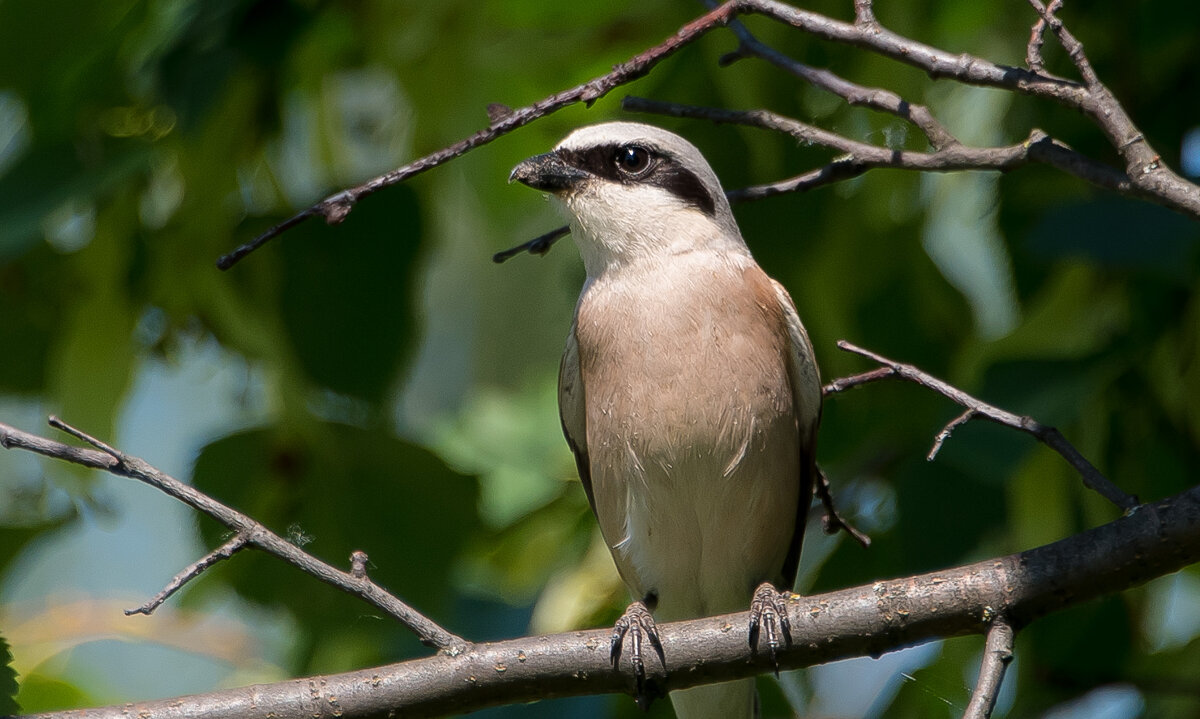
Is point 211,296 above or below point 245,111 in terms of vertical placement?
below

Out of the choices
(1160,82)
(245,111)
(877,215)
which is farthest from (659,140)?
(1160,82)

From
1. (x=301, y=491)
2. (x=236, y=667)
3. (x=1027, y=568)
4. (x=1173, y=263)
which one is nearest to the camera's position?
(x=1027, y=568)

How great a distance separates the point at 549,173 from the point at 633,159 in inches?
10.6

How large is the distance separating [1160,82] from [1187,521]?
2.03m

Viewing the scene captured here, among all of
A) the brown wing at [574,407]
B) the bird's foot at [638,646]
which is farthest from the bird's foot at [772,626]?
the brown wing at [574,407]

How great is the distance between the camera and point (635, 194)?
345 centimetres

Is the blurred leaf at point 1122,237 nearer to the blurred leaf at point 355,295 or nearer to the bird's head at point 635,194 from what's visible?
the bird's head at point 635,194

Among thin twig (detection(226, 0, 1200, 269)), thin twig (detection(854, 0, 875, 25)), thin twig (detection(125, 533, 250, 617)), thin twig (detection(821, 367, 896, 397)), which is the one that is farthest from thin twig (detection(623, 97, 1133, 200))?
thin twig (detection(125, 533, 250, 617))

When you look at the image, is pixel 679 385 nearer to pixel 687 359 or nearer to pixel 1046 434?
pixel 687 359

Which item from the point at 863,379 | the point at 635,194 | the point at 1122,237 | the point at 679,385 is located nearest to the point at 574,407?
the point at 679,385

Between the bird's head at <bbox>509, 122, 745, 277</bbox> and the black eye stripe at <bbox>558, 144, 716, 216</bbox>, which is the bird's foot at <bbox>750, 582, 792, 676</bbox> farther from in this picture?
the black eye stripe at <bbox>558, 144, 716, 216</bbox>

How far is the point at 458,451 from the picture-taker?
489 cm

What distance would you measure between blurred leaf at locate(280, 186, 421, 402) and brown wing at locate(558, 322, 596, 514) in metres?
0.45

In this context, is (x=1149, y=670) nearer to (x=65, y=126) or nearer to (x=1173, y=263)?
(x=1173, y=263)
